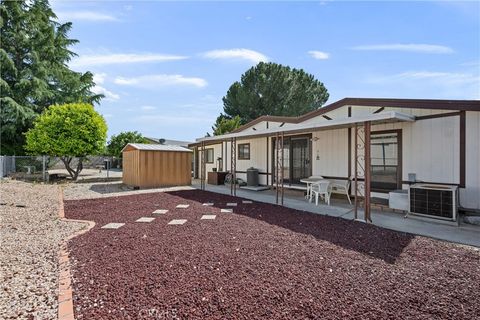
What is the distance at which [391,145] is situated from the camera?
7.39m

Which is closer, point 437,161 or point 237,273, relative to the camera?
point 237,273

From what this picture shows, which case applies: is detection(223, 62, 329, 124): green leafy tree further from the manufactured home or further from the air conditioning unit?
the air conditioning unit

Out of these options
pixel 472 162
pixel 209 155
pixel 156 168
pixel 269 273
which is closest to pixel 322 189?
pixel 472 162

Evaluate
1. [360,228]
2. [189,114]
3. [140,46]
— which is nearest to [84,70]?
[189,114]

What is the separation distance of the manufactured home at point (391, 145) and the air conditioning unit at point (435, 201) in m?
0.36

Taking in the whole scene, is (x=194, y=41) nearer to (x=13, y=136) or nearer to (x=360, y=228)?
(x=360, y=228)

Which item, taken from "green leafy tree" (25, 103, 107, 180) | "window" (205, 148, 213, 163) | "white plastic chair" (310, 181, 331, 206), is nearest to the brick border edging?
"white plastic chair" (310, 181, 331, 206)

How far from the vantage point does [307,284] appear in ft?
9.39

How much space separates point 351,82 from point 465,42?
Answer: 492 centimetres

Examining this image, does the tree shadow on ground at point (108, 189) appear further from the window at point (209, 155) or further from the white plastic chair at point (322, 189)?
the white plastic chair at point (322, 189)

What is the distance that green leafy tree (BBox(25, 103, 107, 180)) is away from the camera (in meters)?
13.5

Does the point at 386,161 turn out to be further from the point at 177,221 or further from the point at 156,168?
the point at 156,168

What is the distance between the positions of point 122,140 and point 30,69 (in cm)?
793

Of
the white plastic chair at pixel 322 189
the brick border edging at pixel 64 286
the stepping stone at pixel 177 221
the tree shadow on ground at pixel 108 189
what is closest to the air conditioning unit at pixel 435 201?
the white plastic chair at pixel 322 189
